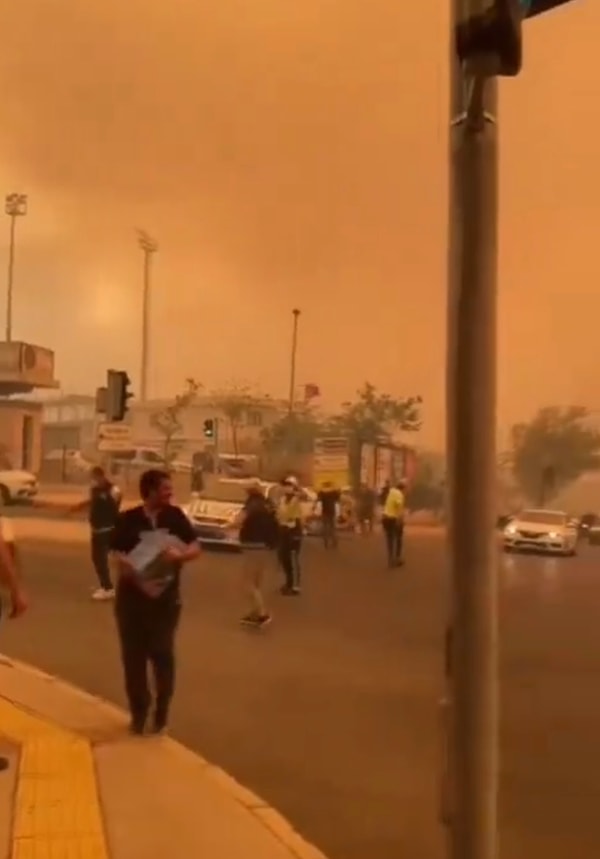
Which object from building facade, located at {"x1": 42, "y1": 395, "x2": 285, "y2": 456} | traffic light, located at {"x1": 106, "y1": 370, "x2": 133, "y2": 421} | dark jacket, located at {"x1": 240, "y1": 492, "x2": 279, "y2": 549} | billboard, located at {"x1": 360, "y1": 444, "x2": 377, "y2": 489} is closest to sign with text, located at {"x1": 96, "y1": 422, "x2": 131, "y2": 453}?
building facade, located at {"x1": 42, "y1": 395, "x2": 285, "y2": 456}

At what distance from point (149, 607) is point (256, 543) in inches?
189

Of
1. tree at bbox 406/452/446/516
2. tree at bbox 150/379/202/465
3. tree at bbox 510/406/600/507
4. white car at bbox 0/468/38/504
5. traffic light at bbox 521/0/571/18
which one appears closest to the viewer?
traffic light at bbox 521/0/571/18

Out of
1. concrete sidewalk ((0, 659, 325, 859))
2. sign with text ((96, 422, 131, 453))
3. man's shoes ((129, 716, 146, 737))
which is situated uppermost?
sign with text ((96, 422, 131, 453))

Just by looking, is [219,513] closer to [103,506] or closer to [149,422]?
[103,506]

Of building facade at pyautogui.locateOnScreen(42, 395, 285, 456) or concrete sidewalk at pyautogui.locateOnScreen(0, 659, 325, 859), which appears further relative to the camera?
building facade at pyautogui.locateOnScreen(42, 395, 285, 456)

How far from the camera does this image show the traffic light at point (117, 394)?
Result: 37.0 ft

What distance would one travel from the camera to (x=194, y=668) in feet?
32.3

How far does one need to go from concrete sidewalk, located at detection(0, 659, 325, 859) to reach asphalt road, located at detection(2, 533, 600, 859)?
0.95 feet

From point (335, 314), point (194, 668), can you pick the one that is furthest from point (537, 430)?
point (194, 668)

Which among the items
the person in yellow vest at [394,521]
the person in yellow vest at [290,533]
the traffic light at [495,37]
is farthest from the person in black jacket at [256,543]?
the traffic light at [495,37]

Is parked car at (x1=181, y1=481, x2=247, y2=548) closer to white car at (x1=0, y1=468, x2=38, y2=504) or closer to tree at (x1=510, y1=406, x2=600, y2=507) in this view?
white car at (x1=0, y1=468, x2=38, y2=504)

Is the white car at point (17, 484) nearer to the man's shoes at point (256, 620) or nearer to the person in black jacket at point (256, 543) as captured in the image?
the person in black jacket at point (256, 543)

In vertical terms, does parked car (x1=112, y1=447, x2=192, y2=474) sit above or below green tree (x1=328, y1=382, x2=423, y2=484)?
below

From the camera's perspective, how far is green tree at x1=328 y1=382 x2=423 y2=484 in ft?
37.6
